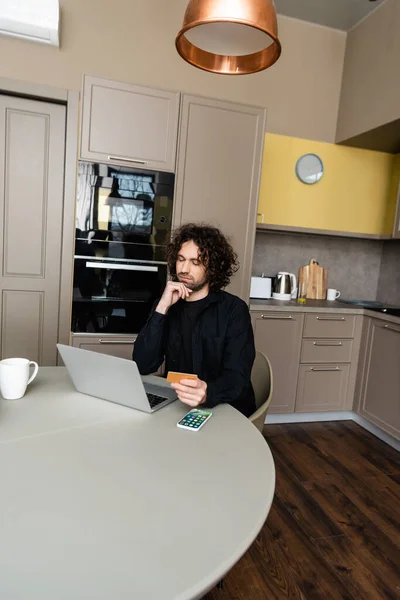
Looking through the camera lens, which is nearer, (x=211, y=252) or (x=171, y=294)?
(x=171, y=294)

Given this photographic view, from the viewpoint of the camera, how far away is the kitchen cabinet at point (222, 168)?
274 cm

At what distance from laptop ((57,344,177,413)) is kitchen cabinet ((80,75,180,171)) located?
1.73 m

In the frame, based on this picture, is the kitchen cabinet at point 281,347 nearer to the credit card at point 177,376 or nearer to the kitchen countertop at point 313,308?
the kitchen countertop at point 313,308

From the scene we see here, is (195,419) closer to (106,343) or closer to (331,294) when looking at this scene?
(106,343)

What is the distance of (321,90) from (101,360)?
333cm

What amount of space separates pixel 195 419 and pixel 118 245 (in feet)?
5.73

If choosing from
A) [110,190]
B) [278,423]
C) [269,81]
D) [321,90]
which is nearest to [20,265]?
[110,190]

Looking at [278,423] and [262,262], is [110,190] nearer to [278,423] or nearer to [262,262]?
[262,262]

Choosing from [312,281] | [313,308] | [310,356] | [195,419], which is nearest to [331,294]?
[312,281]

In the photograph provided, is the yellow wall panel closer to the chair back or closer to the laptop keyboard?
the chair back

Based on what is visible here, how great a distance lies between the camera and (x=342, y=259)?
386cm

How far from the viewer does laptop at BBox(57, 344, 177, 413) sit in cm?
110

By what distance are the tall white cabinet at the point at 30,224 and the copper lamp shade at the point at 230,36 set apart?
173cm

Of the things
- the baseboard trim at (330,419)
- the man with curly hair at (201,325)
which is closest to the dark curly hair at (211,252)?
the man with curly hair at (201,325)
